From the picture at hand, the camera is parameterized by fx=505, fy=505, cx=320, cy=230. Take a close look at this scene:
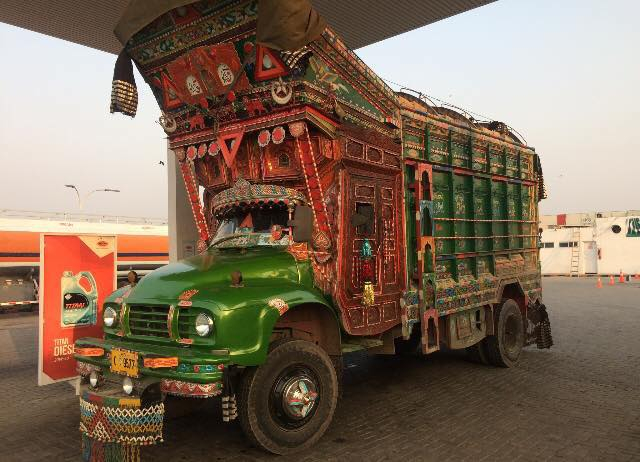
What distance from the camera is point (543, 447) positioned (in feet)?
16.2

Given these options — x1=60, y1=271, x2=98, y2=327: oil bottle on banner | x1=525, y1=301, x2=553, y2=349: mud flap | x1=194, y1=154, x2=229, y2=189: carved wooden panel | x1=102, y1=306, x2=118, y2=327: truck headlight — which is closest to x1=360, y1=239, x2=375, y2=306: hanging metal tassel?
x1=194, y1=154, x2=229, y2=189: carved wooden panel

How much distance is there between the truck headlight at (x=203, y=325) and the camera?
437 cm

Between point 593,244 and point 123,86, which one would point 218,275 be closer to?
point 123,86

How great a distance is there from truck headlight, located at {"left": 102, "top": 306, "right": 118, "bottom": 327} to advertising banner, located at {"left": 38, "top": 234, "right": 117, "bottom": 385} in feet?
6.78

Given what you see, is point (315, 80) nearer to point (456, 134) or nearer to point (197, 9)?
point (197, 9)

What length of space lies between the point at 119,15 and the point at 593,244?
116 ft

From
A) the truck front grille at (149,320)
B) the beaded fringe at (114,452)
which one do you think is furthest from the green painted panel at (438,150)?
the beaded fringe at (114,452)

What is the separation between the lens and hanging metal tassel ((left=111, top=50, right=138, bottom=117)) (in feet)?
20.9

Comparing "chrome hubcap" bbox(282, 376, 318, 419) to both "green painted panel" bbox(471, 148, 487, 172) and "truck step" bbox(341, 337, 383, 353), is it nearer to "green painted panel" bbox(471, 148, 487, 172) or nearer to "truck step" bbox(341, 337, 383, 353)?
"truck step" bbox(341, 337, 383, 353)

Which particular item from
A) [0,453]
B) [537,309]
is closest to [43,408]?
[0,453]

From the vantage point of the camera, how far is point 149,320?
4793mm

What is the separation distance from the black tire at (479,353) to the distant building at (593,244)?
2757 cm

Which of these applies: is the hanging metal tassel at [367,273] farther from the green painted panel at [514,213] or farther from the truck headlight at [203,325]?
the green painted panel at [514,213]

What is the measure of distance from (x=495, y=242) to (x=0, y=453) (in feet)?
24.7
